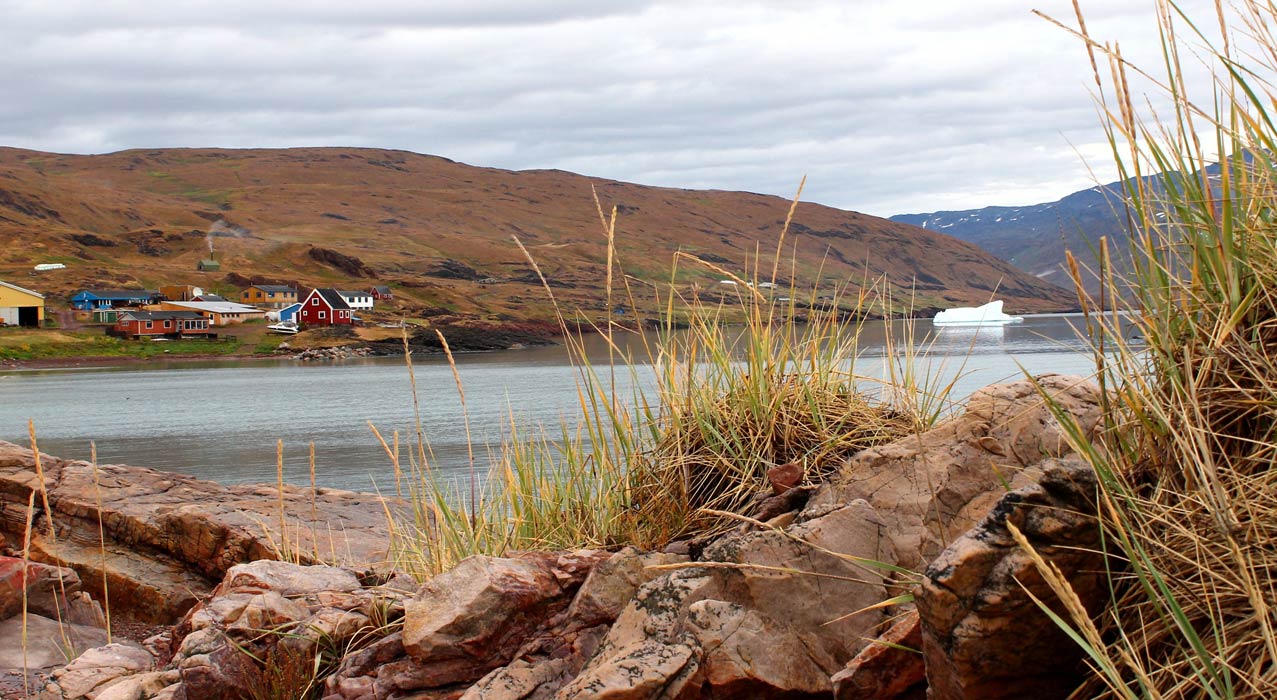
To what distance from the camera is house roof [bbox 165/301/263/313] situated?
307ft

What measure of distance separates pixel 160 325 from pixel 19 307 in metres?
10.9

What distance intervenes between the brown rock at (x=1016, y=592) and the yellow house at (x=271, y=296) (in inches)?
4389

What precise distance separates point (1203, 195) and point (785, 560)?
6.67ft

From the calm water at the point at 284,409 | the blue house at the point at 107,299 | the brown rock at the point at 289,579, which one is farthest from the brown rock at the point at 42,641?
the blue house at the point at 107,299

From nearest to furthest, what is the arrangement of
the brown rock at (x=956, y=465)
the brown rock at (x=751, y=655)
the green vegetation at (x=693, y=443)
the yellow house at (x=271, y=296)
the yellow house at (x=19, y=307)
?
the brown rock at (x=751, y=655) < the brown rock at (x=956, y=465) < the green vegetation at (x=693, y=443) < the yellow house at (x=19, y=307) < the yellow house at (x=271, y=296)

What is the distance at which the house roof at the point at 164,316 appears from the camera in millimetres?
86838

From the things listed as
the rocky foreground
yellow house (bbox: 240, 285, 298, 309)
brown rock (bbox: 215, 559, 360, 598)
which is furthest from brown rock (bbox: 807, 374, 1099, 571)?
yellow house (bbox: 240, 285, 298, 309)

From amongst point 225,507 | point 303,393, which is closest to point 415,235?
point 303,393

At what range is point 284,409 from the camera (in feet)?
145

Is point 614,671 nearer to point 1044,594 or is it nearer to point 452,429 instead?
point 1044,594

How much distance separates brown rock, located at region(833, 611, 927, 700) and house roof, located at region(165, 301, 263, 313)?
98704 mm

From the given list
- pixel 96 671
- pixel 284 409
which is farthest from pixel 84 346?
pixel 96 671

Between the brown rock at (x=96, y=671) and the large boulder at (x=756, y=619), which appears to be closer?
the large boulder at (x=756, y=619)

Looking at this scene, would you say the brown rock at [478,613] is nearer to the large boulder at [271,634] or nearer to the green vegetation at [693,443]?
the large boulder at [271,634]
